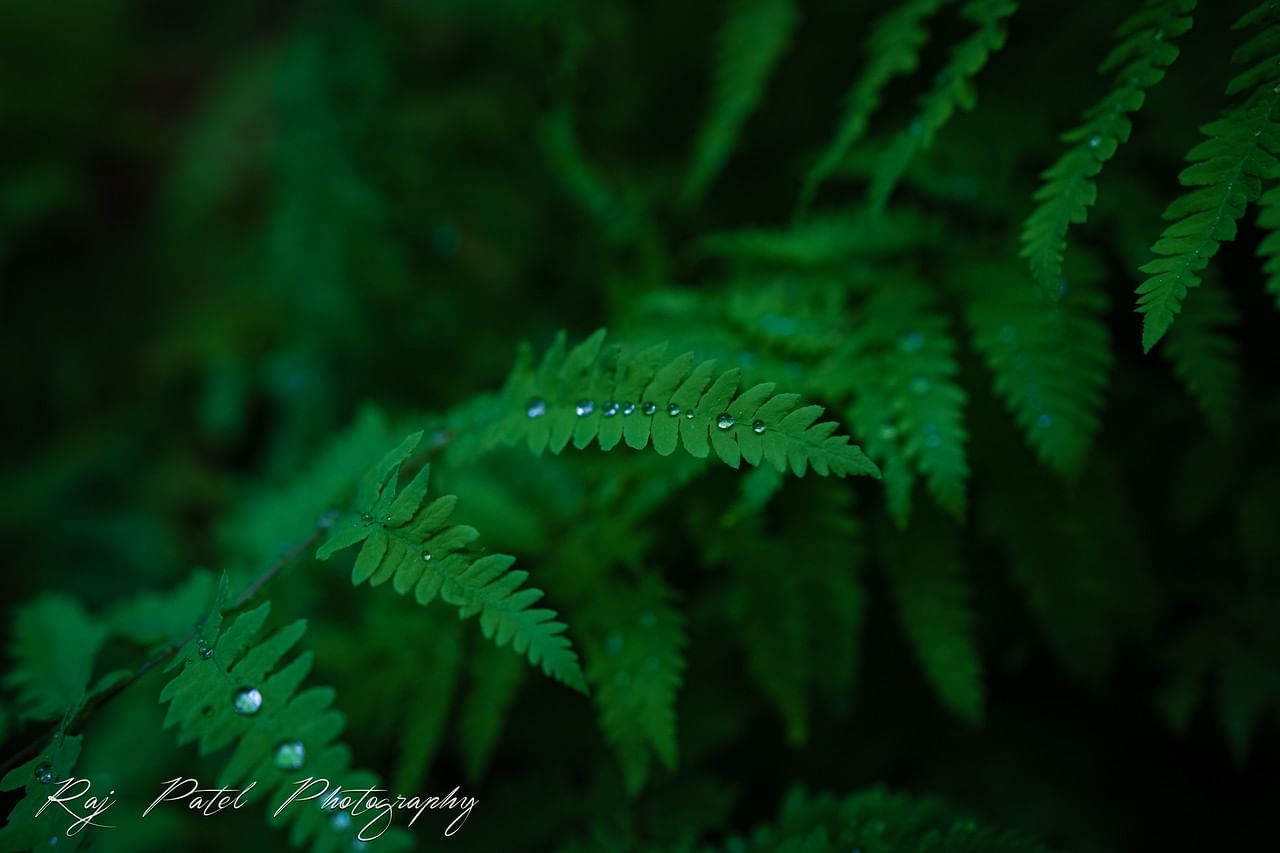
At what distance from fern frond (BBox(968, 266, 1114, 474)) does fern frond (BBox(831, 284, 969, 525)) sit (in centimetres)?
10

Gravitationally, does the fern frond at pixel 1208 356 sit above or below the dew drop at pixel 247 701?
above

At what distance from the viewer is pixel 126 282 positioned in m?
4.16

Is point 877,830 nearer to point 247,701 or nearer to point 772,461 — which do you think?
point 772,461

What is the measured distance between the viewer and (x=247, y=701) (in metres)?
1.19

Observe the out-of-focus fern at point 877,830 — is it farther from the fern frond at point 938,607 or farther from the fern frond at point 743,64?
the fern frond at point 743,64

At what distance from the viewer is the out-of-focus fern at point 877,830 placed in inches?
52.5

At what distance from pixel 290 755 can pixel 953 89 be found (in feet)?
5.15

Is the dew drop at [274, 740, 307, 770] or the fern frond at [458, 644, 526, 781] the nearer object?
the dew drop at [274, 740, 307, 770]

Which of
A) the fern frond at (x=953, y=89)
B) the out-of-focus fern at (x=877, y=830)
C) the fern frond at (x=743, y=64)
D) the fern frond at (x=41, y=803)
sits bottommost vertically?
the out-of-focus fern at (x=877, y=830)

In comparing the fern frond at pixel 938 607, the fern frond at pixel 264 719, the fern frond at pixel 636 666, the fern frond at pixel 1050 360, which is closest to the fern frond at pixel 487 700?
the fern frond at pixel 636 666

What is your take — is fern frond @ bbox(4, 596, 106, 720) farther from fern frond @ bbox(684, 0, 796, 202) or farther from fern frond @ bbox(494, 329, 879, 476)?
fern frond @ bbox(684, 0, 796, 202)

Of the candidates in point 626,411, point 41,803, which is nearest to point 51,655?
point 41,803

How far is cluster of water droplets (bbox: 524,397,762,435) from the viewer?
1201 mm

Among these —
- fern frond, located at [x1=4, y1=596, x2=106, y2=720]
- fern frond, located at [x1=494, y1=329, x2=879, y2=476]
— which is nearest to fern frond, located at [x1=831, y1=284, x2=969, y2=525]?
fern frond, located at [x1=494, y1=329, x2=879, y2=476]
